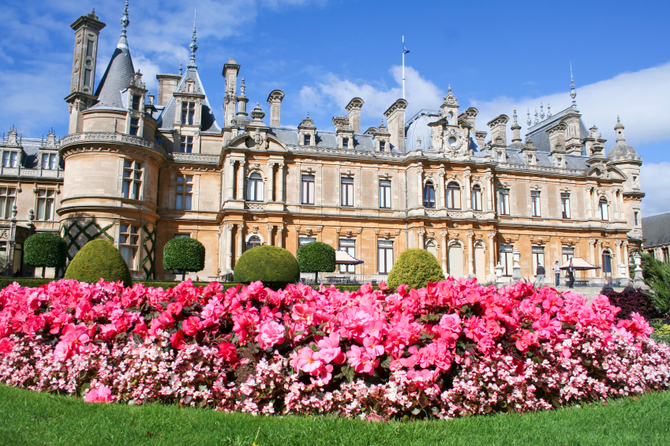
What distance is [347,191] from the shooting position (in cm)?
3253

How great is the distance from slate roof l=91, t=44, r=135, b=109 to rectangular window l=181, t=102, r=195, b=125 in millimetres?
3676

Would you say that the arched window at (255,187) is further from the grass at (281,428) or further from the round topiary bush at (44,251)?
the grass at (281,428)

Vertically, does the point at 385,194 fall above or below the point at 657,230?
below

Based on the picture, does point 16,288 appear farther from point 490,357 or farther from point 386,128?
point 386,128

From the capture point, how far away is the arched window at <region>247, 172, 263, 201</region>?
30609 millimetres

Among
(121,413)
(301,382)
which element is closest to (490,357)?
(301,382)

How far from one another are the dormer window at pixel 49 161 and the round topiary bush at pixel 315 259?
21.5m

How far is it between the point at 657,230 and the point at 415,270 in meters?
53.0

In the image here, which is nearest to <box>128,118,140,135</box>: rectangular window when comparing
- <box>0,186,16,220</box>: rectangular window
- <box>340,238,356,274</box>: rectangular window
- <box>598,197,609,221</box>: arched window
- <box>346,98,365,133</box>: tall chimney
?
<box>0,186,16,220</box>: rectangular window

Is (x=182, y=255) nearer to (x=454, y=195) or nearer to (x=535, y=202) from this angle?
(x=454, y=195)

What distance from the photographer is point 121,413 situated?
4.96 meters

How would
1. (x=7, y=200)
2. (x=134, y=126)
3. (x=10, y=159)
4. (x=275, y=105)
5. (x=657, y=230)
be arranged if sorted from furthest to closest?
(x=657, y=230), (x=10, y=159), (x=7, y=200), (x=275, y=105), (x=134, y=126)

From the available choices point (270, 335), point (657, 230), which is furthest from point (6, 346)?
point (657, 230)

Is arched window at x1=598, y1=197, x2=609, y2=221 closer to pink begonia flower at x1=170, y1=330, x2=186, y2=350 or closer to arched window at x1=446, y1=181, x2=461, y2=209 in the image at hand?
arched window at x1=446, y1=181, x2=461, y2=209
